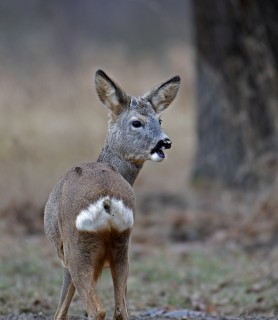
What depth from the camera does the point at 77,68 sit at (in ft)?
68.7

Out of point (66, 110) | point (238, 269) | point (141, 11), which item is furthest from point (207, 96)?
point (141, 11)

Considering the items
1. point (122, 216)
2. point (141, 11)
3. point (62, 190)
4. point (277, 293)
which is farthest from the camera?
point (141, 11)

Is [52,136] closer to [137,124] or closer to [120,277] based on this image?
[137,124]

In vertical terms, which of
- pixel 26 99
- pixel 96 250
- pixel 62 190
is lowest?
pixel 96 250

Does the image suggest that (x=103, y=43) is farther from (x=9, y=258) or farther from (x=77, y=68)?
(x=9, y=258)

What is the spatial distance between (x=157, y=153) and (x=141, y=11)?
30.8 metres

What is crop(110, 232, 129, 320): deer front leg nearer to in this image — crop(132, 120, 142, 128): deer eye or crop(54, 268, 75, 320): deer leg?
crop(54, 268, 75, 320): deer leg

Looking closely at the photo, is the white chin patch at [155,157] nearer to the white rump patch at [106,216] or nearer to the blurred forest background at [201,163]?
the white rump patch at [106,216]

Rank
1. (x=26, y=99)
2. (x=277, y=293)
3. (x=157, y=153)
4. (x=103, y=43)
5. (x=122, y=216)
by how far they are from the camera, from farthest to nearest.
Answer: (x=103, y=43), (x=26, y=99), (x=277, y=293), (x=157, y=153), (x=122, y=216)

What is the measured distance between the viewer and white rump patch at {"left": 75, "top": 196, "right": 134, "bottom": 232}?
20.8 ft

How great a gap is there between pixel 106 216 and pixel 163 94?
98.1 inches

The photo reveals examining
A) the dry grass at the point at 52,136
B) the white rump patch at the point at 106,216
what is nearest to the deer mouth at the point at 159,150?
the white rump patch at the point at 106,216

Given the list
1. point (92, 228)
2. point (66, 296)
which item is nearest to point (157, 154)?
point (66, 296)

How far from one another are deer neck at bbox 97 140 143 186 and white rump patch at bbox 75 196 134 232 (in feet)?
4.98
